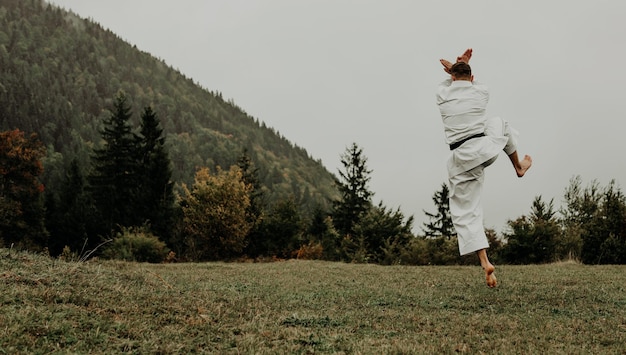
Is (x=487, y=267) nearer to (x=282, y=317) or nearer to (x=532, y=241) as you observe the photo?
(x=282, y=317)

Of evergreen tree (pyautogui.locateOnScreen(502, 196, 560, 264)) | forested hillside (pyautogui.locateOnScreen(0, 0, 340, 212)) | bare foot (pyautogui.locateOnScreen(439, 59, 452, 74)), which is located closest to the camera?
bare foot (pyautogui.locateOnScreen(439, 59, 452, 74))

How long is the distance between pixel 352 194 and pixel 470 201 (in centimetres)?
4374

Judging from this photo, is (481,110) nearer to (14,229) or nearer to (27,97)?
(14,229)

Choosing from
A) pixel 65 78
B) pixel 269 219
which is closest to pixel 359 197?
pixel 269 219

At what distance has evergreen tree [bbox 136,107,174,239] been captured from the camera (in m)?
45.5

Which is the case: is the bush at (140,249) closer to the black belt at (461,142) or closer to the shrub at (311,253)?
the shrub at (311,253)

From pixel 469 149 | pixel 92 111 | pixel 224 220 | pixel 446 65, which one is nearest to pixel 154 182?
pixel 224 220

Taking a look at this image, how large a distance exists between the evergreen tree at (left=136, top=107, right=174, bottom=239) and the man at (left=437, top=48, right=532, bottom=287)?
40.3 metres

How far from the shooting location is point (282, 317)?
445 centimetres

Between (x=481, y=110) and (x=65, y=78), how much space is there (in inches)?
6995

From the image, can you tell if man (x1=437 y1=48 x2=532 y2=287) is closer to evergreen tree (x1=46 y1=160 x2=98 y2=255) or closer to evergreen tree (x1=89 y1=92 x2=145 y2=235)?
evergreen tree (x1=89 y1=92 x2=145 y2=235)

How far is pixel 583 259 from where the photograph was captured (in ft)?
48.0

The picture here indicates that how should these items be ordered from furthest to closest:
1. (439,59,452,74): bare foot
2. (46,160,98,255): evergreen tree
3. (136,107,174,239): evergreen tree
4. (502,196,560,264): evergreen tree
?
(46,160,98,255): evergreen tree < (136,107,174,239): evergreen tree < (502,196,560,264): evergreen tree < (439,59,452,74): bare foot

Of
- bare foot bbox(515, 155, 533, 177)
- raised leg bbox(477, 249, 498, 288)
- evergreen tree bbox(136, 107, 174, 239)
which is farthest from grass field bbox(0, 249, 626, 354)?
evergreen tree bbox(136, 107, 174, 239)
